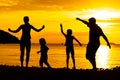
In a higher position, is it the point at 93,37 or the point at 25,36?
the point at 25,36

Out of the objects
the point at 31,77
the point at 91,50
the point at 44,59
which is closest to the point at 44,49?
the point at 44,59

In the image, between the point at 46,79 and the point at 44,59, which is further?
the point at 44,59

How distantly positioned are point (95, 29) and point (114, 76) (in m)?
2.88

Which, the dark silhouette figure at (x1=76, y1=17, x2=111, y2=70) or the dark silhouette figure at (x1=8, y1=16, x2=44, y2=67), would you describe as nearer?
the dark silhouette figure at (x1=76, y1=17, x2=111, y2=70)

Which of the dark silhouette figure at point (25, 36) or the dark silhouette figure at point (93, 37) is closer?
the dark silhouette figure at point (93, 37)

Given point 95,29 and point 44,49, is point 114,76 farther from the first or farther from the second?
point 44,49

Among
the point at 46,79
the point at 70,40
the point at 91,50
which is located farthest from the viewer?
the point at 70,40

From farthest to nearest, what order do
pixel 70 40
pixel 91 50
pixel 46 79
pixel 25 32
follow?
pixel 70 40 < pixel 25 32 < pixel 91 50 < pixel 46 79

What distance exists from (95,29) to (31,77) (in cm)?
417

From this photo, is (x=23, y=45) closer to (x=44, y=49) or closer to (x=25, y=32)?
(x=25, y=32)

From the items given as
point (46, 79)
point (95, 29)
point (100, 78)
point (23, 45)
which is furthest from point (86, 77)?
point (23, 45)

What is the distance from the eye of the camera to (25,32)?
21.0 m

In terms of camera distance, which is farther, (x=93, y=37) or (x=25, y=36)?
(x=25, y=36)

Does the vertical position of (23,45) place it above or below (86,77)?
above
